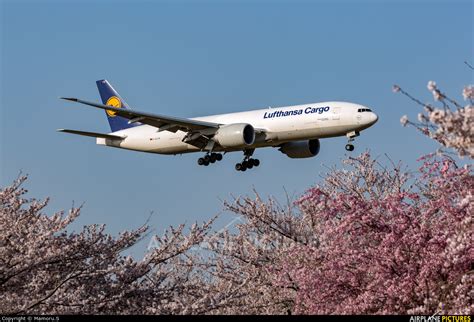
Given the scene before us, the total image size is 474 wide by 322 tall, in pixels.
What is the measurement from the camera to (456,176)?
17109mm

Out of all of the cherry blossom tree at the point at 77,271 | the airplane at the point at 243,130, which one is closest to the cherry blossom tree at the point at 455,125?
the cherry blossom tree at the point at 77,271

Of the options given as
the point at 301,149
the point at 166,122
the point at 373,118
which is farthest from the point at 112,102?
the point at 373,118

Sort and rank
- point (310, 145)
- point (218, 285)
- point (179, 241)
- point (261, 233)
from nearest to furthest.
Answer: point (179, 241), point (261, 233), point (218, 285), point (310, 145)

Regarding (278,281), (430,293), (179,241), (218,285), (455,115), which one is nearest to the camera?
(455,115)

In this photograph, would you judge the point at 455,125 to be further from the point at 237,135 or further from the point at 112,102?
the point at 112,102

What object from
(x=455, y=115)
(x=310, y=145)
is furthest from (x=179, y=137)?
(x=455, y=115)

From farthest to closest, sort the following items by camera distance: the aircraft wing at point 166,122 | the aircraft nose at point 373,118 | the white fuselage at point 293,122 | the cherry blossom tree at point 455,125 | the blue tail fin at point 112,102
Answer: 1. the blue tail fin at point 112,102
2. the aircraft wing at point 166,122
3. the white fuselage at point 293,122
4. the aircraft nose at point 373,118
5. the cherry blossom tree at point 455,125

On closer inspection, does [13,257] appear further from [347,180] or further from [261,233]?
[347,180]

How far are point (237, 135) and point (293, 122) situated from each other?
3.20m

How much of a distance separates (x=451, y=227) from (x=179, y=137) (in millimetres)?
33103

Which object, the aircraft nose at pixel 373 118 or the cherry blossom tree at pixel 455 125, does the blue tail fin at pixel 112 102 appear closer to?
the aircraft nose at pixel 373 118

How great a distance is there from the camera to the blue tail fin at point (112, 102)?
5491cm

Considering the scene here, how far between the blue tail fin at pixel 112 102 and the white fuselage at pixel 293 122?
17.3 ft

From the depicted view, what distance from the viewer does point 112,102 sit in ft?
187
